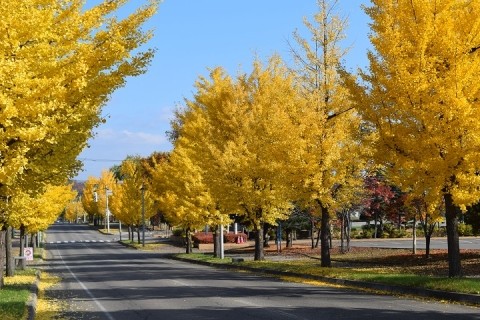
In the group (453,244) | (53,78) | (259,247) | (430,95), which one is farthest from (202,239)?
(53,78)

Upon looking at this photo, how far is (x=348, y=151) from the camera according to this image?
24766 millimetres

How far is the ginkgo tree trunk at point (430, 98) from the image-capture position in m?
16.2

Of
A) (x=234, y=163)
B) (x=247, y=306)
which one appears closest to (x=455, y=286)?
(x=247, y=306)

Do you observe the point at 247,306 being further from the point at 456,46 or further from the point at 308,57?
the point at 308,57

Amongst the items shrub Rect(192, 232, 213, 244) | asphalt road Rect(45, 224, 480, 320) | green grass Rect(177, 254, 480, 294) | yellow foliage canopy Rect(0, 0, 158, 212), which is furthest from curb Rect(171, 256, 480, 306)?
shrub Rect(192, 232, 213, 244)

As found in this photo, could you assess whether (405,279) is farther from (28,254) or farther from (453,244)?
(28,254)

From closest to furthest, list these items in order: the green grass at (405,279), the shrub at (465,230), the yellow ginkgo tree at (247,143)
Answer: the green grass at (405,279) < the yellow ginkgo tree at (247,143) < the shrub at (465,230)

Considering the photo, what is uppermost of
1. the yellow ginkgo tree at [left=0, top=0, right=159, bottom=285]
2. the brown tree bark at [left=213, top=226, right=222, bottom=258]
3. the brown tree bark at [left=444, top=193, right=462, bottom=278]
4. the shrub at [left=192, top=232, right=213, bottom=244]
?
the yellow ginkgo tree at [left=0, top=0, right=159, bottom=285]

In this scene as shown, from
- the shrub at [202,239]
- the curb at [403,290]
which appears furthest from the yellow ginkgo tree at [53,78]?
the shrub at [202,239]

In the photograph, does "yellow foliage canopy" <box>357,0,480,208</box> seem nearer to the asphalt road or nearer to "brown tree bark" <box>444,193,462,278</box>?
"brown tree bark" <box>444,193,462,278</box>

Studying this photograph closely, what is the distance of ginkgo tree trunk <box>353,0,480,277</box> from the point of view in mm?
16203

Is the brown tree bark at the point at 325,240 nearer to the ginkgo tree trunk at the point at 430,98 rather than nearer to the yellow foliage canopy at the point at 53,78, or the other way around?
the ginkgo tree trunk at the point at 430,98

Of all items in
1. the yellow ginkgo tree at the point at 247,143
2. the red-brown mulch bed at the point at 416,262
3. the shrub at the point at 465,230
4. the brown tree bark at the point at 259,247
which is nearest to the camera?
the red-brown mulch bed at the point at 416,262

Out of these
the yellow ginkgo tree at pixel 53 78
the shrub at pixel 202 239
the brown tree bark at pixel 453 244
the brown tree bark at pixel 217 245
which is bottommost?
the shrub at pixel 202 239
